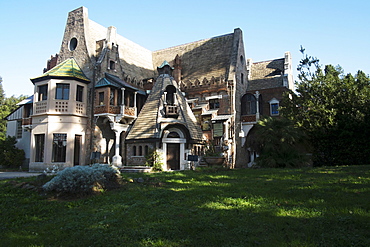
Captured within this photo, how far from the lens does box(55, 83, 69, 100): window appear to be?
77.9ft

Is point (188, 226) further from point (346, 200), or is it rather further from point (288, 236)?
point (346, 200)

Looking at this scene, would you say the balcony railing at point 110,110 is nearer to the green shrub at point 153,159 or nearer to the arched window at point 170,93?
the arched window at point 170,93

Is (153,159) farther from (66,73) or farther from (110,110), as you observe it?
(66,73)

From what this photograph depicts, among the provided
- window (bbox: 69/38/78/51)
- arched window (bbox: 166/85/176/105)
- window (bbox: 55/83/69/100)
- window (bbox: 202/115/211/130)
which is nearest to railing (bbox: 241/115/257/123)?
window (bbox: 202/115/211/130)

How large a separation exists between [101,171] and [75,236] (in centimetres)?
488

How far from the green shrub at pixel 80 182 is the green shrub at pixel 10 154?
20.3m

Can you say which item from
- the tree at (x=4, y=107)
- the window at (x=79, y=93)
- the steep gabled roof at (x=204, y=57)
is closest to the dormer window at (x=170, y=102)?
the steep gabled roof at (x=204, y=57)

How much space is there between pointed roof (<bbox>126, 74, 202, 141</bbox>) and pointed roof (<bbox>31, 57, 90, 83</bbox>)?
5805 mm

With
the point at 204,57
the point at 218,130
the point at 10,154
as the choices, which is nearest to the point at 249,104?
the point at 218,130

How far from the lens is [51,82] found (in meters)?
23.5

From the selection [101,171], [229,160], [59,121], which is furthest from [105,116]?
[101,171]

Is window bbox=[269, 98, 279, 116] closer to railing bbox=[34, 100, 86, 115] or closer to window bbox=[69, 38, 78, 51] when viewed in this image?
railing bbox=[34, 100, 86, 115]

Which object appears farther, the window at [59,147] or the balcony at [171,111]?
the balcony at [171,111]

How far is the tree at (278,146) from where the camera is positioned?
1911 cm
